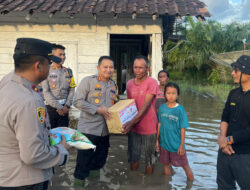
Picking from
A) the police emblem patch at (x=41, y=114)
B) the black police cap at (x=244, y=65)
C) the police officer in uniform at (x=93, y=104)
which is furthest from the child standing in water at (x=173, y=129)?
the police emblem patch at (x=41, y=114)

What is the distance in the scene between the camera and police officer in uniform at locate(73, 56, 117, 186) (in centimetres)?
367

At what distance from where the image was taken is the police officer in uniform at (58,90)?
13.9 ft

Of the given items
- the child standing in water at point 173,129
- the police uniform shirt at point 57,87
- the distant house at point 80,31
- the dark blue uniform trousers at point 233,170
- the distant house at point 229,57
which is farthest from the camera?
the distant house at point 229,57

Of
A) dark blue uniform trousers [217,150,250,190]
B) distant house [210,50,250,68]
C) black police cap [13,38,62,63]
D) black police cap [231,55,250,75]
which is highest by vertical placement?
distant house [210,50,250,68]

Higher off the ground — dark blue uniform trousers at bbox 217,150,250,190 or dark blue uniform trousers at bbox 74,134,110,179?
dark blue uniform trousers at bbox 217,150,250,190

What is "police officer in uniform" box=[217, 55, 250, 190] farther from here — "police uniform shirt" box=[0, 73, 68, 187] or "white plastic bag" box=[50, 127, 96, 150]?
"police uniform shirt" box=[0, 73, 68, 187]

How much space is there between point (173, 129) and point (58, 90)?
6.63ft

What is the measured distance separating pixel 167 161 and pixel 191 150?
194 centimetres

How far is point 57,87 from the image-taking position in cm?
432

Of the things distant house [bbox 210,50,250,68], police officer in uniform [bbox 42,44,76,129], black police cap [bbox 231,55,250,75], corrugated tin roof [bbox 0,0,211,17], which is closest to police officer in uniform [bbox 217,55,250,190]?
black police cap [bbox 231,55,250,75]

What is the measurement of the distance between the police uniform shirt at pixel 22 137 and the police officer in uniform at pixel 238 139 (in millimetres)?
1840

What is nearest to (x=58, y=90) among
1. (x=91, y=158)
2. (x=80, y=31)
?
(x=91, y=158)

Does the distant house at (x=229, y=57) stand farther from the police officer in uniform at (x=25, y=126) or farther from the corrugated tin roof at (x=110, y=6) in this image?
the police officer in uniform at (x=25, y=126)

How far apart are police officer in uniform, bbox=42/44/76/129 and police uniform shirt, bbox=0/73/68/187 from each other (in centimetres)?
239
